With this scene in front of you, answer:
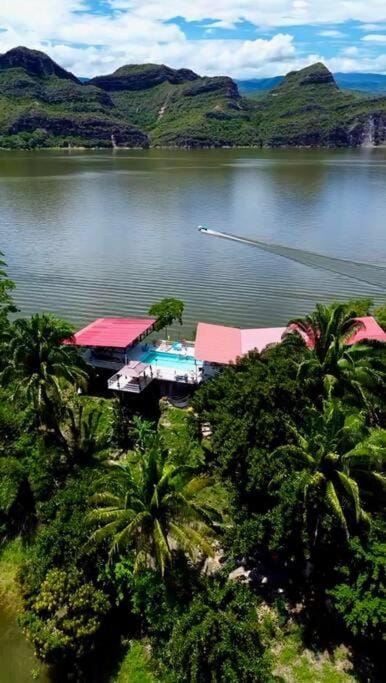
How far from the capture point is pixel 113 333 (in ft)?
123

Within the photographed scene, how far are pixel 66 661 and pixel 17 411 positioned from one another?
13980 mm

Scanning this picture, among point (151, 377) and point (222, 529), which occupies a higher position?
point (151, 377)

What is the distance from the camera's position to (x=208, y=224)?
86.7 metres

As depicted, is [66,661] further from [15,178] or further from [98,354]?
[15,178]

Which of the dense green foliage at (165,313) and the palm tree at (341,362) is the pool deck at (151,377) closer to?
the dense green foliage at (165,313)

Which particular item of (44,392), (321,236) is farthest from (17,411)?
(321,236)

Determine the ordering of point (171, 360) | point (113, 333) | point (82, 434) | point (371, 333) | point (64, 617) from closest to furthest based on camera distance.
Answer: point (64, 617) < point (82, 434) < point (371, 333) < point (171, 360) < point (113, 333)

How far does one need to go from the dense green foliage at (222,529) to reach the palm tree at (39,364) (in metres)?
0.08

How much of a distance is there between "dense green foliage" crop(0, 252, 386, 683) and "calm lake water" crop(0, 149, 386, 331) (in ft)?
83.1

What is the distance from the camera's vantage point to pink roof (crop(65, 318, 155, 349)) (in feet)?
118

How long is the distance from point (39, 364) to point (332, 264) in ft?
161

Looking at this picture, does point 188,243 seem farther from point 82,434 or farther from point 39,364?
point 39,364

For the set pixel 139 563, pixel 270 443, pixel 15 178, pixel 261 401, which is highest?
pixel 15 178

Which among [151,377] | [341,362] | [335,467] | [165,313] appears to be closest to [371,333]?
[341,362]
